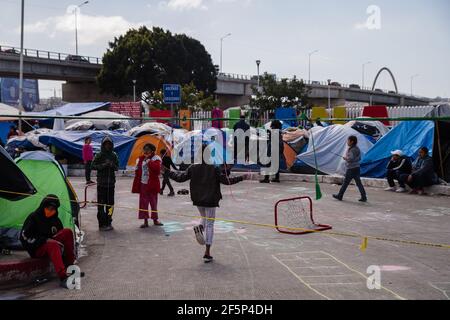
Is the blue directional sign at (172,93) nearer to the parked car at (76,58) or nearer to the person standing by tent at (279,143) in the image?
the person standing by tent at (279,143)

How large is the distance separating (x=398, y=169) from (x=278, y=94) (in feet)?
149

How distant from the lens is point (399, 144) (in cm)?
1622

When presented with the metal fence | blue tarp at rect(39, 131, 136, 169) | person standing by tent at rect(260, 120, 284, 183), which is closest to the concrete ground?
person standing by tent at rect(260, 120, 284, 183)

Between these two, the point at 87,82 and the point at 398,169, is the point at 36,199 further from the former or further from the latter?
the point at 87,82

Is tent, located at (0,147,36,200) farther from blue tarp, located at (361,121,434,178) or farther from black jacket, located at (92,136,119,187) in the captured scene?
blue tarp, located at (361,121,434,178)

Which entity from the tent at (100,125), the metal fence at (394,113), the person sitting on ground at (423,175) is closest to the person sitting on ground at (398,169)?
the person sitting on ground at (423,175)

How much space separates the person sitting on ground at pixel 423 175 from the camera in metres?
14.1

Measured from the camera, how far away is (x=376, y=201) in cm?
1316

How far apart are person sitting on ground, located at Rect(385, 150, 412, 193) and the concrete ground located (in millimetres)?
2519

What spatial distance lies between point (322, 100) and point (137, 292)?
312 ft

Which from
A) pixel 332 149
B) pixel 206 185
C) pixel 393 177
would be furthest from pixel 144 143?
pixel 206 185

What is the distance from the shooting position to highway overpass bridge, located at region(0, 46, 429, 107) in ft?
185
